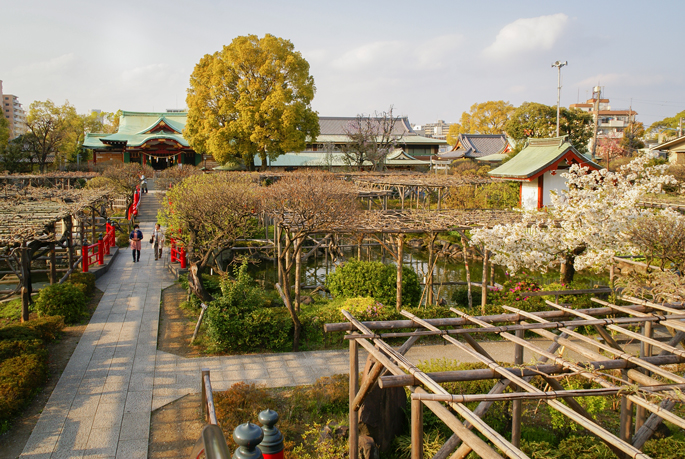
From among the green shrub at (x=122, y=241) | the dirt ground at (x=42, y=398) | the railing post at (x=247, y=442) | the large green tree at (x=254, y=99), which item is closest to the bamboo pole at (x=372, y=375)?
the railing post at (x=247, y=442)

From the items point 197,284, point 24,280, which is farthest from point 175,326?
point 24,280

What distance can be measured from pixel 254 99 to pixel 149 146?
15188mm

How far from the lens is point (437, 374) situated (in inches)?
171

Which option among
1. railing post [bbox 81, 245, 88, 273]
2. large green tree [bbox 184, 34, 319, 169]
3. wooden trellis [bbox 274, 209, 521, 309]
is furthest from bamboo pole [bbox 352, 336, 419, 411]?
large green tree [bbox 184, 34, 319, 169]

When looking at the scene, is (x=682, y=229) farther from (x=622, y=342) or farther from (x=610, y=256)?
(x=622, y=342)

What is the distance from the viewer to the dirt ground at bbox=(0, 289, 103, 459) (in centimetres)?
667

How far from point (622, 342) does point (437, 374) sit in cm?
805

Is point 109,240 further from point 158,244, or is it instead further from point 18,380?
point 18,380

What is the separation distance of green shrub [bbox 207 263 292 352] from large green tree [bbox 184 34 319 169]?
23228 millimetres

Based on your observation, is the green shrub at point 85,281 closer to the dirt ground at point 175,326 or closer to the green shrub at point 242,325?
the dirt ground at point 175,326

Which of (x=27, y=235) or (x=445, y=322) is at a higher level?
(x=27, y=235)

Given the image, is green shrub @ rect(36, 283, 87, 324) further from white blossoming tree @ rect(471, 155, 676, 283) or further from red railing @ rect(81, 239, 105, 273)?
white blossoming tree @ rect(471, 155, 676, 283)

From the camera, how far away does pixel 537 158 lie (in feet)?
73.7

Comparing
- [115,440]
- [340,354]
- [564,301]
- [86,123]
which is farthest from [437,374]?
[86,123]
